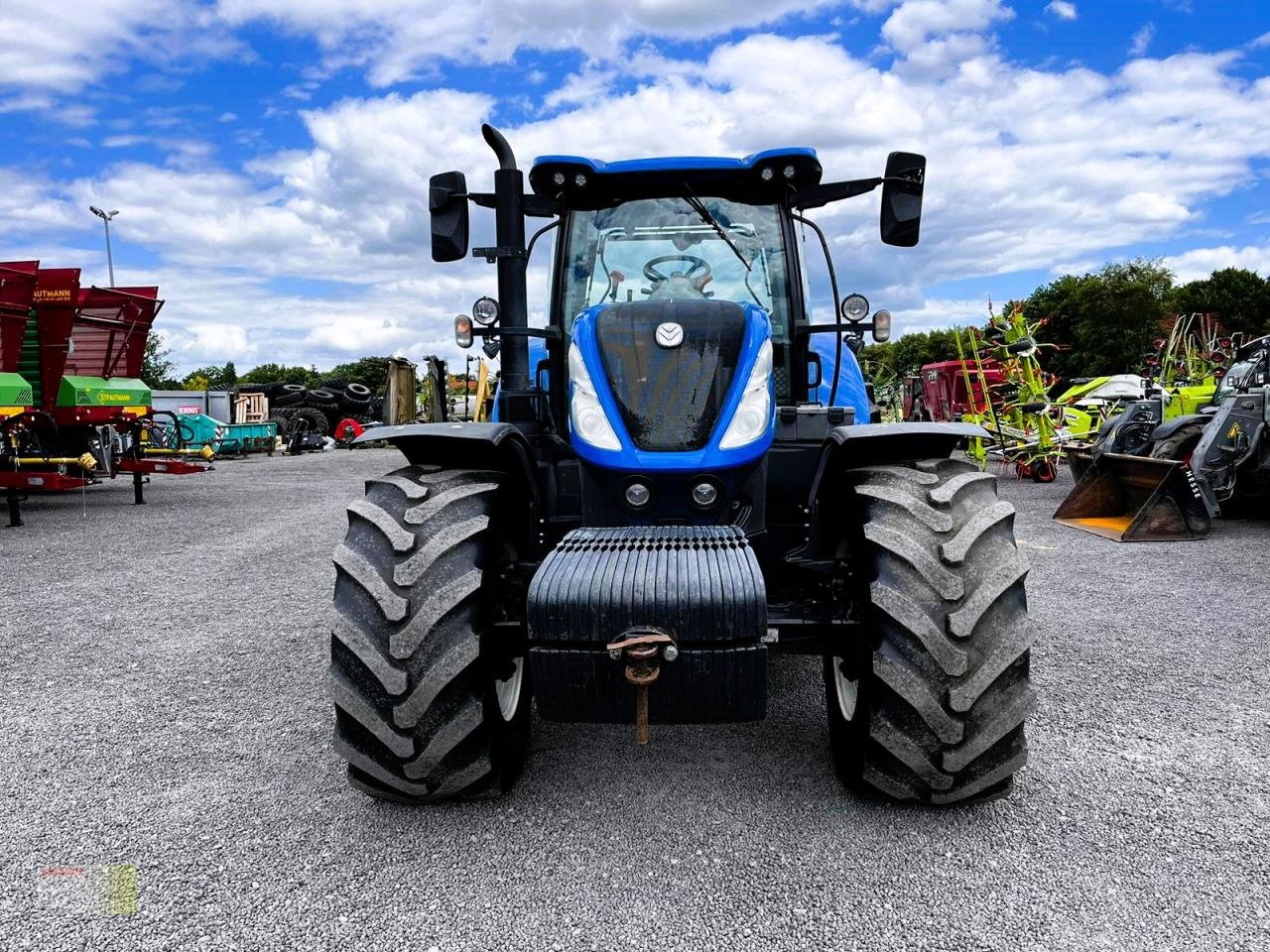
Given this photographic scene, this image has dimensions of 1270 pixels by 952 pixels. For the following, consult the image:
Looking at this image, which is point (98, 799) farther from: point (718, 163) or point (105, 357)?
point (105, 357)

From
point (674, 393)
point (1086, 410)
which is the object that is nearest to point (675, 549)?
point (674, 393)

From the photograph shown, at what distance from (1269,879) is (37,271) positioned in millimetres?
11733

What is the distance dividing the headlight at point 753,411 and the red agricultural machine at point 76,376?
8679 millimetres

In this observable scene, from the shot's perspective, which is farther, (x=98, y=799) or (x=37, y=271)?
(x=37, y=271)

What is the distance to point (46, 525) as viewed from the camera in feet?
31.9

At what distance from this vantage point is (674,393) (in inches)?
115

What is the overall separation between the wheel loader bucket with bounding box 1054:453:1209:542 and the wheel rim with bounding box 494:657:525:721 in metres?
6.61

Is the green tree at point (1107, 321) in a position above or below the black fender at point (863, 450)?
above

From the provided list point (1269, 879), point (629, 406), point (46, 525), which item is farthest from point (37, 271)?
point (1269, 879)

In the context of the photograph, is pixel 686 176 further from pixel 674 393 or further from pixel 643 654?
pixel 643 654

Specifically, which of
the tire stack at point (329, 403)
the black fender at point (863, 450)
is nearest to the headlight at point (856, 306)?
the black fender at point (863, 450)

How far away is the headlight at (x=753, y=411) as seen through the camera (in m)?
2.91

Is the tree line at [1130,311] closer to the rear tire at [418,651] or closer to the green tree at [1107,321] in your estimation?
the green tree at [1107,321]

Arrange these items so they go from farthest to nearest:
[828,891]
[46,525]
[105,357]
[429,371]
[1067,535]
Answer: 1. [105,357]
2. [46,525]
3. [1067,535]
4. [429,371]
5. [828,891]
